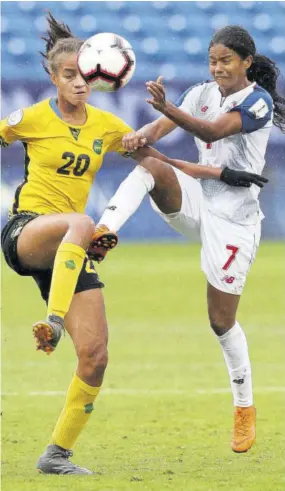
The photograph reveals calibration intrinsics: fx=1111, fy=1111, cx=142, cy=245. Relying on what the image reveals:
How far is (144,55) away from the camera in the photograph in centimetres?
1952

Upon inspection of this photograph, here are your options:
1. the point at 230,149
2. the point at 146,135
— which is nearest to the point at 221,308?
the point at 230,149

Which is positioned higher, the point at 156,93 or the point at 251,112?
the point at 156,93

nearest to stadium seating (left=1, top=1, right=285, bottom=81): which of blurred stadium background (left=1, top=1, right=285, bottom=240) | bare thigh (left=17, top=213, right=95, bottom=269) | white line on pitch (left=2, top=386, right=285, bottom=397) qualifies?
blurred stadium background (left=1, top=1, right=285, bottom=240)

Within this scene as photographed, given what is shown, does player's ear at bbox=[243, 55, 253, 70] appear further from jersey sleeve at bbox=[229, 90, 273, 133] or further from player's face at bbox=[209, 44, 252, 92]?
jersey sleeve at bbox=[229, 90, 273, 133]

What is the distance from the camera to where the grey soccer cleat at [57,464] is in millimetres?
5844

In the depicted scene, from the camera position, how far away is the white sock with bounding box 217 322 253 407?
6.55 m

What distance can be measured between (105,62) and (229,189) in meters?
1.10

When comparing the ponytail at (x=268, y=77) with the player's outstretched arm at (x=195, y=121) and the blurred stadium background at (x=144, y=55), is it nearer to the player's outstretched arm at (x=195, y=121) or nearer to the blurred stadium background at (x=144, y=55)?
the player's outstretched arm at (x=195, y=121)

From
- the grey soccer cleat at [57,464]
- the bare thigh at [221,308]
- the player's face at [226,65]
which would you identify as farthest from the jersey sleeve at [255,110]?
the grey soccer cleat at [57,464]

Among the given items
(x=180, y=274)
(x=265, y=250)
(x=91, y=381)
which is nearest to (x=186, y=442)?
(x=91, y=381)

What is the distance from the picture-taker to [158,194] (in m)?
6.27

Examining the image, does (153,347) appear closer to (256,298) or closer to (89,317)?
(256,298)

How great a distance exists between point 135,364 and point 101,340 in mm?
4437

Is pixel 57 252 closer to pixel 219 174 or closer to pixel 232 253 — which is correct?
pixel 219 174
